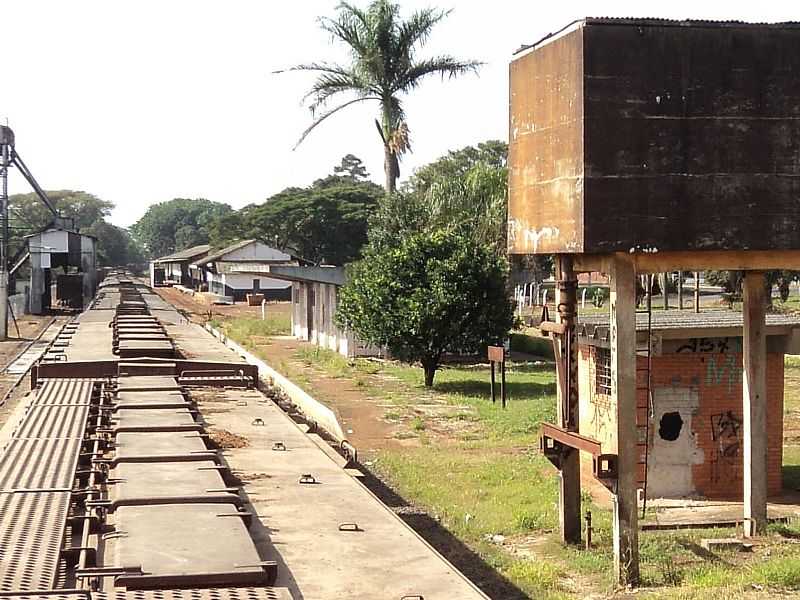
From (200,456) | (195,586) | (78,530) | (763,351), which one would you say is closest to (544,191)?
(763,351)

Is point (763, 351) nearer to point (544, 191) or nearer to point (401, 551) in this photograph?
point (544, 191)

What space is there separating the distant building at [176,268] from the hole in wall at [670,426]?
74.4m

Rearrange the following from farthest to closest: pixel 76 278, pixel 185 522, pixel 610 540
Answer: pixel 76 278 → pixel 610 540 → pixel 185 522

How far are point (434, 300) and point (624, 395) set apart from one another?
13578mm

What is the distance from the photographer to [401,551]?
590 centimetres

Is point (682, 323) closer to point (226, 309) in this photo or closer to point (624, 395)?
point (624, 395)

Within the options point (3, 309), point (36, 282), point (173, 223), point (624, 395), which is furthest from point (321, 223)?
point (173, 223)

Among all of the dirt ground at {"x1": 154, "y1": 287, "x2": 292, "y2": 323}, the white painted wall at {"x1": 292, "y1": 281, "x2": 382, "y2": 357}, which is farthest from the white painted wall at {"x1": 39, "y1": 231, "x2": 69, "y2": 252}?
the white painted wall at {"x1": 292, "y1": 281, "x2": 382, "y2": 357}

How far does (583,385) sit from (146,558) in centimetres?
948

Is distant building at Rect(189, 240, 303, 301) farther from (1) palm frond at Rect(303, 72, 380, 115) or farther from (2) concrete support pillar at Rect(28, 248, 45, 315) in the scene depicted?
(1) palm frond at Rect(303, 72, 380, 115)

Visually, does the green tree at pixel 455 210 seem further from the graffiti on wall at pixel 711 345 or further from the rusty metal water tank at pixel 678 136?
the rusty metal water tank at pixel 678 136

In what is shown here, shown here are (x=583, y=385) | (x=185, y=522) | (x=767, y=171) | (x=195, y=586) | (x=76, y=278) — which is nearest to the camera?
(x=195, y=586)

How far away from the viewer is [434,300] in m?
22.6

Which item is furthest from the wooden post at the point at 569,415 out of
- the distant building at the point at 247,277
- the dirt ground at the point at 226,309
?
the distant building at the point at 247,277
